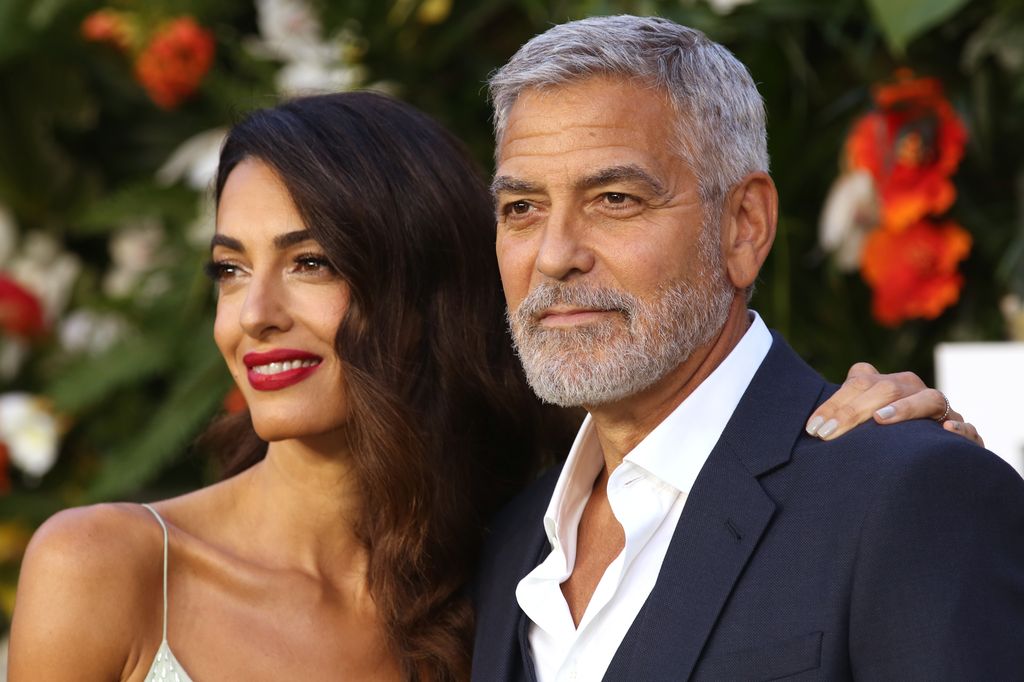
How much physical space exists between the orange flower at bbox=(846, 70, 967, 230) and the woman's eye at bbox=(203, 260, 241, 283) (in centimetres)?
174

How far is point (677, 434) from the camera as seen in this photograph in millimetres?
2340

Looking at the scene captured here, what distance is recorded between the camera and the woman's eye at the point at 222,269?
294 cm

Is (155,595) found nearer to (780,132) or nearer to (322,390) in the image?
(322,390)

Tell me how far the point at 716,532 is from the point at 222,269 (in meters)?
1.27

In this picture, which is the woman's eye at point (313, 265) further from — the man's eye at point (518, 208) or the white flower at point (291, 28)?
the white flower at point (291, 28)

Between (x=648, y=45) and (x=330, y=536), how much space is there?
4.13 feet

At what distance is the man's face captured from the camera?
2338mm

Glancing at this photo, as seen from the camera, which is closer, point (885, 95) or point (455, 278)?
point (455, 278)

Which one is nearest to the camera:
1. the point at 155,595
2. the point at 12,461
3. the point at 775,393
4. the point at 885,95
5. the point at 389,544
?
the point at 775,393

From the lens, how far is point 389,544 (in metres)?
2.95

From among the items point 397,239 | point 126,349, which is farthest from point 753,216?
point 126,349

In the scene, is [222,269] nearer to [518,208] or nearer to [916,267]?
[518,208]

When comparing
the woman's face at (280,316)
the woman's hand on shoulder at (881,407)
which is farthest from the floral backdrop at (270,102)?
the woman's hand on shoulder at (881,407)

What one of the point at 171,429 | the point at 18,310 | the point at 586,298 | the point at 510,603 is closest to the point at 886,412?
the point at 586,298
